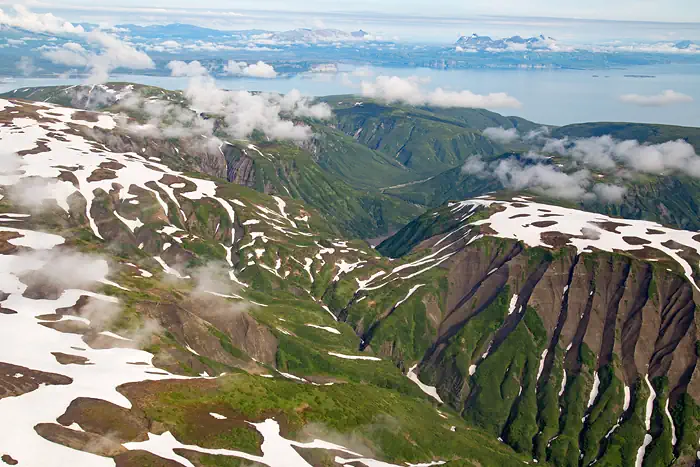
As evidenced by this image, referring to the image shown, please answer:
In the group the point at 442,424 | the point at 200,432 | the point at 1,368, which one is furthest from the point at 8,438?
the point at 442,424

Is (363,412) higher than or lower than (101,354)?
lower

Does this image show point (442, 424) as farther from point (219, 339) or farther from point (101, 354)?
point (101, 354)

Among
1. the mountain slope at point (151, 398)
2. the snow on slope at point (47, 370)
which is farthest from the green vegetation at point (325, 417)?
the snow on slope at point (47, 370)

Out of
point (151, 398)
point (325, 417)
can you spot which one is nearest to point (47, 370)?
point (151, 398)

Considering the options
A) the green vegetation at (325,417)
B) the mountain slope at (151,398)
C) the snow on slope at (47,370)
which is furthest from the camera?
the green vegetation at (325,417)

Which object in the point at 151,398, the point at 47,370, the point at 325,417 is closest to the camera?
the point at 151,398

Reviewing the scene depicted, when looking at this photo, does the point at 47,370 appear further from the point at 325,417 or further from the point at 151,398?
the point at 325,417

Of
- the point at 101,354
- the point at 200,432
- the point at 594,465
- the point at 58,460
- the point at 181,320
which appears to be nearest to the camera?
the point at 58,460

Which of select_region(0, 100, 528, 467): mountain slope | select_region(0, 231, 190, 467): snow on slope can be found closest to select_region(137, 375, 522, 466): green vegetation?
select_region(0, 100, 528, 467): mountain slope

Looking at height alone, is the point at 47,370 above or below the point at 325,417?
above

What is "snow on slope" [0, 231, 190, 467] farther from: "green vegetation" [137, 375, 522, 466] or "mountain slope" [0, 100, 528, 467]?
"green vegetation" [137, 375, 522, 466]

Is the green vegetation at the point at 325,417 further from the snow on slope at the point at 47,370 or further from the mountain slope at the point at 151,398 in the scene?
the snow on slope at the point at 47,370
